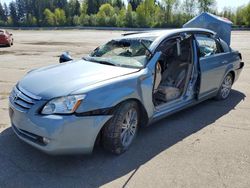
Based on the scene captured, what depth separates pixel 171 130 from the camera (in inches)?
176

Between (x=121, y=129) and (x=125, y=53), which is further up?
(x=125, y=53)

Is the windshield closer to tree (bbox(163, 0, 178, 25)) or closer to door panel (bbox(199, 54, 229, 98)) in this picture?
door panel (bbox(199, 54, 229, 98))

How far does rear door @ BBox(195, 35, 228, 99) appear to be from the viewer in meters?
5.10

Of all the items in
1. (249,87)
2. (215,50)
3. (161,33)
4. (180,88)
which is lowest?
(249,87)

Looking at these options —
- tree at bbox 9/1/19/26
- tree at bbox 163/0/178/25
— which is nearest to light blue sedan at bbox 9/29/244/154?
tree at bbox 163/0/178/25

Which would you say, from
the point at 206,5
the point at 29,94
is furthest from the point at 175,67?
the point at 206,5

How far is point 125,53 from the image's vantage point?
4.42m

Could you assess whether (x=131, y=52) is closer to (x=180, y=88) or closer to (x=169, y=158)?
(x=180, y=88)

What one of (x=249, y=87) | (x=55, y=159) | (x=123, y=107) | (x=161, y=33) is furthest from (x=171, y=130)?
(x=249, y=87)

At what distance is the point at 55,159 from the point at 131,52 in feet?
6.25

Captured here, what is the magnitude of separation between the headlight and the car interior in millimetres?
1727

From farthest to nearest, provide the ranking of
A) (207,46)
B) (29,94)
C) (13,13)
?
(13,13) < (207,46) < (29,94)

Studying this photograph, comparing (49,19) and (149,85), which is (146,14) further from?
(149,85)

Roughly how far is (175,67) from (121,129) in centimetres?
201
